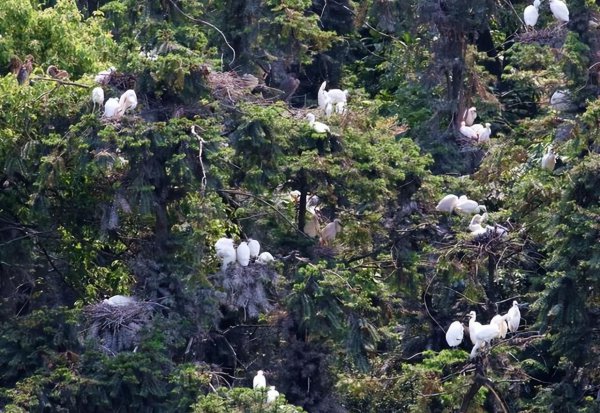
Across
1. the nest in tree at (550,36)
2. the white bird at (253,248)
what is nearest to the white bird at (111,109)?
the white bird at (253,248)

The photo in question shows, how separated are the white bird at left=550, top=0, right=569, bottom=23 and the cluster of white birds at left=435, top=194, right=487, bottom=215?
1697 millimetres

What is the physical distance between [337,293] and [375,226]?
1382 millimetres

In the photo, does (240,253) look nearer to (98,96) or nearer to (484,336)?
(98,96)

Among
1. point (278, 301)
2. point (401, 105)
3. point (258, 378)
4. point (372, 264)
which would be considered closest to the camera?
point (258, 378)

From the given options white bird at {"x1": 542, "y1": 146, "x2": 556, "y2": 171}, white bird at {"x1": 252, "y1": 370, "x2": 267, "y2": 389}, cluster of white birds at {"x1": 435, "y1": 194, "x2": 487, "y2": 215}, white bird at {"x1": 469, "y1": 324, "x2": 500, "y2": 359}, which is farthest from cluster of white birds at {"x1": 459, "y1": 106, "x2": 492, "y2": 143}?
white bird at {"x1": 252, "y1": 370, "x2": 267, "y2": 389}

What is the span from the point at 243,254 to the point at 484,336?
180 centimetres

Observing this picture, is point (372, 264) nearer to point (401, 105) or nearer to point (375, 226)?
point (375, 226)

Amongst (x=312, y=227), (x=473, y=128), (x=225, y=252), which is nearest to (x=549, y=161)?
(x=312, y=227)

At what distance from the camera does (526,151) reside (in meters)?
13.6

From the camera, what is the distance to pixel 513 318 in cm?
1207

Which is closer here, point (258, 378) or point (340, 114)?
point (258, 378)

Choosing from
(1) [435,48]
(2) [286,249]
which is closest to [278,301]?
(2) [286,249]

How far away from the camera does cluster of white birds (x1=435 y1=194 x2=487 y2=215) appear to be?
1291cm

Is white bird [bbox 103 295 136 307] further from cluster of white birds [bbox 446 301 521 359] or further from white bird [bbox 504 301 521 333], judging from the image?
white bird [bbox 504 301 521 333]
